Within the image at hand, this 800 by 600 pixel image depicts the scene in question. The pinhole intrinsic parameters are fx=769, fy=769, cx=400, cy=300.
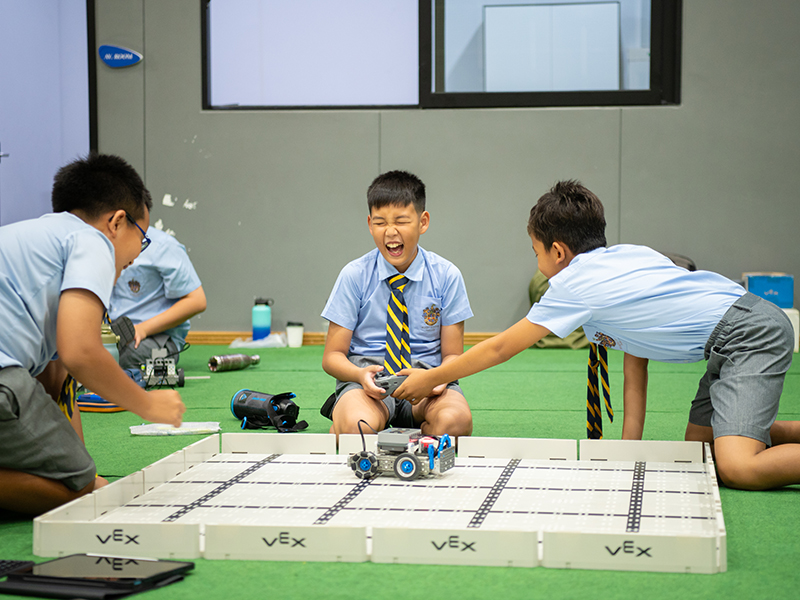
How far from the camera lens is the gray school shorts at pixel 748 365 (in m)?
1.89

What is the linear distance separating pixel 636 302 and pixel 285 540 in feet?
3.62

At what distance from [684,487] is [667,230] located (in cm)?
419

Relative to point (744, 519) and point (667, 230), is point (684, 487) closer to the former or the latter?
point (744, 519)

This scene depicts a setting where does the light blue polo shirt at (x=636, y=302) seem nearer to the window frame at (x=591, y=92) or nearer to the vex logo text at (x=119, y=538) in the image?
the vex logo text at (x=119, y=538)

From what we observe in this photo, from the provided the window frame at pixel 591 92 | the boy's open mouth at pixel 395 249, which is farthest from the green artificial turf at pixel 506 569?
the window frame at pixel 591 92

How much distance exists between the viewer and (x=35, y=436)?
5.24ft

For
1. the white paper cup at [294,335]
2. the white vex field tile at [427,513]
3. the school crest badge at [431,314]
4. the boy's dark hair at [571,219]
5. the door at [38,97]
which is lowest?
the white paper cup at [294,335]

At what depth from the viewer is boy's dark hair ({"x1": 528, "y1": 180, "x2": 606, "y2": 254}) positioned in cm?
207

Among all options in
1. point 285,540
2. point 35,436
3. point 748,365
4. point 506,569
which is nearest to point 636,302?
point 748,365

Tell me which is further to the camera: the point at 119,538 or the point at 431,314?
the point at 431,314

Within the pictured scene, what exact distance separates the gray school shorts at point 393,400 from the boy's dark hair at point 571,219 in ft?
2.12

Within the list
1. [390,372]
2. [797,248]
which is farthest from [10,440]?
[797,248]

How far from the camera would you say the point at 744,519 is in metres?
1.66

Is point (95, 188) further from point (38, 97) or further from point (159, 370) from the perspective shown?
point (38, 97)
